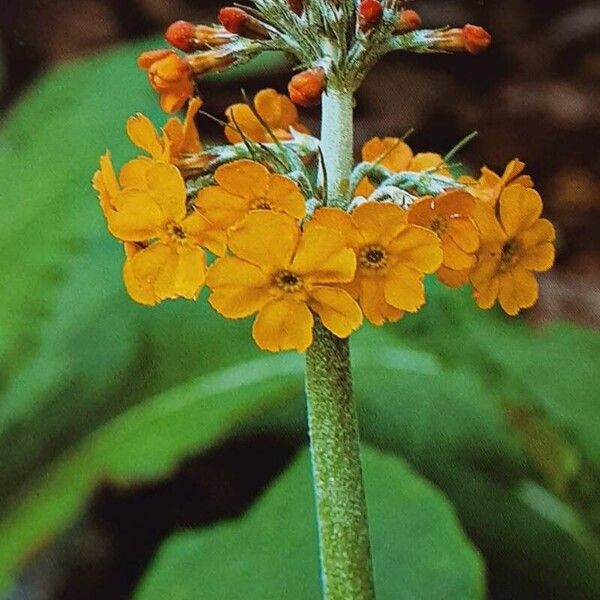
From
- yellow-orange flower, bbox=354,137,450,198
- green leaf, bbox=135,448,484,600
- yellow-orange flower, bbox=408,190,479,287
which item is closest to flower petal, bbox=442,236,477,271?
yellow-orange flower, bbox=408,190,479,287

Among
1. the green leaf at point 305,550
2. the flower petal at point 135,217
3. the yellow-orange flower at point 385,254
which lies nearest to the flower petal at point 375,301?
the yellow-orange flower at point 385,254

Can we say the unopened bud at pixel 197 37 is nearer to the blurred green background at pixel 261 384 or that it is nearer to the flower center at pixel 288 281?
the flower center at pixel 288 281

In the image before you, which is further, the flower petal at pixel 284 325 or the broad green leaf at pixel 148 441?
the broad green leaf at pixel 148 441

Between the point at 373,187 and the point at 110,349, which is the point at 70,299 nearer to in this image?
the point at 110,349

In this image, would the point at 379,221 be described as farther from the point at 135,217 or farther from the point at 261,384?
the point at 261,384

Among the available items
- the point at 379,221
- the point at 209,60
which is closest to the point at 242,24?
the point at 209,60

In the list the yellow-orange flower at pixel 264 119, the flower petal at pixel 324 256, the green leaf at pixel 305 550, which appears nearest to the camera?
the flower petal at pixel 324 256

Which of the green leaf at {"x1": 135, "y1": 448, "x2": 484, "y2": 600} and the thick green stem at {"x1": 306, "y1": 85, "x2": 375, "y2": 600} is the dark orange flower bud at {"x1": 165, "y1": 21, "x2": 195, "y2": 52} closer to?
the thick green stem at {"x1": 306, "y1": 85, "x2": 375, "y2": 600}
